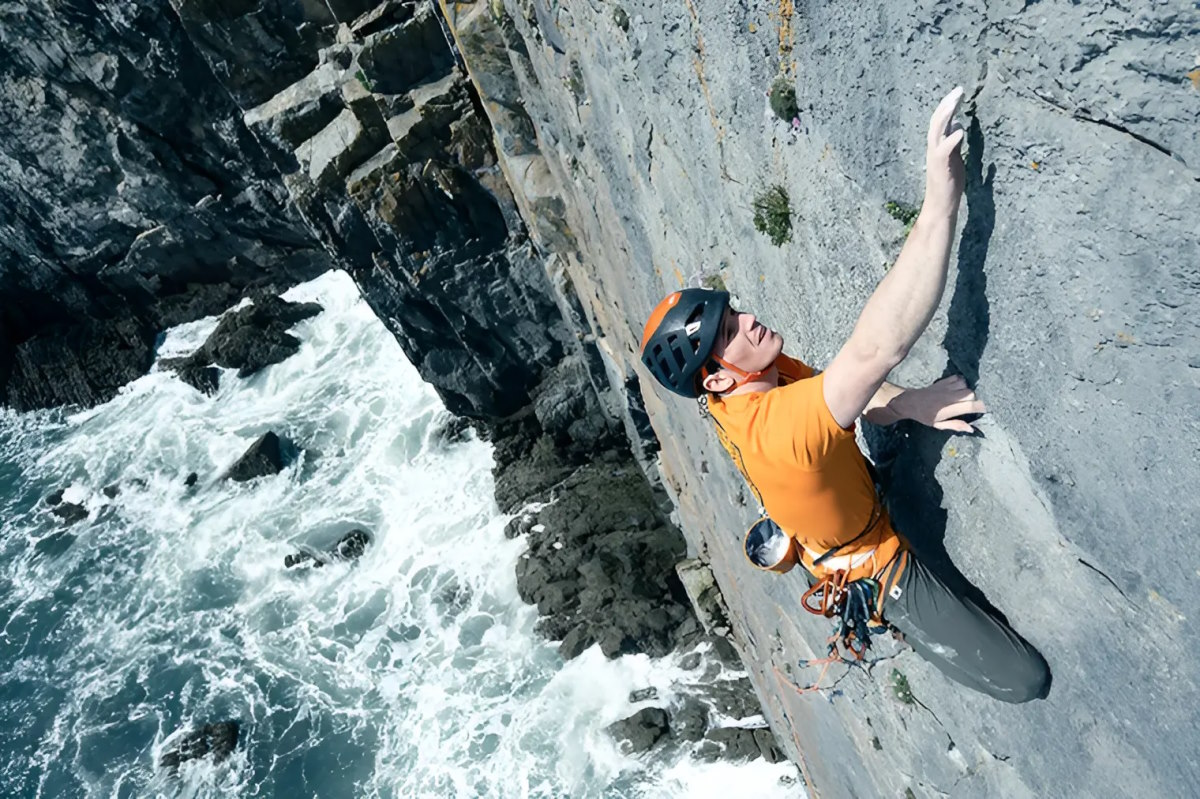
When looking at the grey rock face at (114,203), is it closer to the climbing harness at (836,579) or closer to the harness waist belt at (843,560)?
the climbing harness at (836,579)

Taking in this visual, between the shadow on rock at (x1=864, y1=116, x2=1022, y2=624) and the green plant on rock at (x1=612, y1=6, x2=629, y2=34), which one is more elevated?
the green plant on rock at (x1=612, y1=6, x2=629, y2=34)

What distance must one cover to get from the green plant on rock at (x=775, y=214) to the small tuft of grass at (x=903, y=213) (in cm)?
97

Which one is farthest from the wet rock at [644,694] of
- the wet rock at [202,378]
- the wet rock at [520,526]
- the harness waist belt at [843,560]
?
the wet rock at [202,378]

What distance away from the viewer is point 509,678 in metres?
15.6

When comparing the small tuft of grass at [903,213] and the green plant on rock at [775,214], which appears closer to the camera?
the small tuft of grass at [903,213]

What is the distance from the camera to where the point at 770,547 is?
4168mm

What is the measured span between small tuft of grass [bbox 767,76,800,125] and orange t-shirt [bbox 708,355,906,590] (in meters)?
1.12

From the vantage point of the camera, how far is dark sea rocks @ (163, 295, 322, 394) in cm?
2545

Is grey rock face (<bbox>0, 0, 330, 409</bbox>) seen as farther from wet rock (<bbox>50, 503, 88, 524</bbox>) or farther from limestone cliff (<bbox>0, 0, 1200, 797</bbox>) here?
limestone cliff (<bbox>0, 0, 1200, 797</bbox>)

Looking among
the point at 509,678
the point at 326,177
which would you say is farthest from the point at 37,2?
the point at 509,678

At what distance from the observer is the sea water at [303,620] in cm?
1477

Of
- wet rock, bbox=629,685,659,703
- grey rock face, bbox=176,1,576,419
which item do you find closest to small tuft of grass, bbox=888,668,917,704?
wet rock, bbox=629,685,659,703

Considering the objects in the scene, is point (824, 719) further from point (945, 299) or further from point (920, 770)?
point (945, 299)

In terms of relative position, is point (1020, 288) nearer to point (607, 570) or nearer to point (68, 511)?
point (607, 570)
